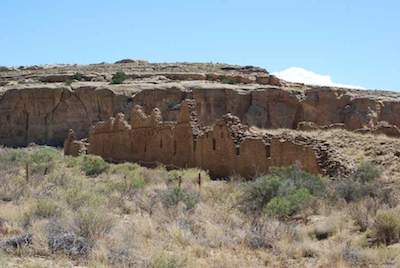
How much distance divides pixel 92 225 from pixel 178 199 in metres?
4.98

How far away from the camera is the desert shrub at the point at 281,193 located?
15336mm

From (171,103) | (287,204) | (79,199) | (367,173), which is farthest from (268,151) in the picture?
(171,103)

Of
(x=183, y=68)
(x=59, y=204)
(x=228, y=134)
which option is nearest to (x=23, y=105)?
(x=183, y=68)

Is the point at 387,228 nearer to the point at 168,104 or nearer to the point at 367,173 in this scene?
the point at 367,173

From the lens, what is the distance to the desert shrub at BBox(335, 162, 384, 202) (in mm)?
16516

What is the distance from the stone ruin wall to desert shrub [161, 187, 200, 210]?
6.18m

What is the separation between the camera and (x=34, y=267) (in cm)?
895

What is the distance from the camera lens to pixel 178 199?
16.4 meters

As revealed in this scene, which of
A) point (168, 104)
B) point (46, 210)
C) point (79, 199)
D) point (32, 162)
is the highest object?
point (168, 104)

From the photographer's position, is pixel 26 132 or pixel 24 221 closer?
pixel 24 221

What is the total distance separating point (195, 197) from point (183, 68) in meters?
50.5

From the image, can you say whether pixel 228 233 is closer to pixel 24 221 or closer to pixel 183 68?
pixel 24 221

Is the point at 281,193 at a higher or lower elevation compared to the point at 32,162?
higher

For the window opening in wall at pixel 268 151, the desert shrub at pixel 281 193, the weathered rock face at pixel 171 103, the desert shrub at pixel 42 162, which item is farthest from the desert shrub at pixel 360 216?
the weathered rock face at pixel 171 103
